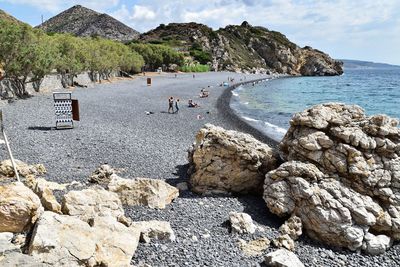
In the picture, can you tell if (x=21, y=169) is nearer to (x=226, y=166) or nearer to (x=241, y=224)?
(x=226, y=166)

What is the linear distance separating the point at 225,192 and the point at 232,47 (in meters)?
175

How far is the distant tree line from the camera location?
3753cm

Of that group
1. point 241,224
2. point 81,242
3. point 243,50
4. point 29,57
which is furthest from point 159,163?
point 243,50

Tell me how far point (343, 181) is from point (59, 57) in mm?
46751

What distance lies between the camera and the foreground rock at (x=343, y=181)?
11.1 meters

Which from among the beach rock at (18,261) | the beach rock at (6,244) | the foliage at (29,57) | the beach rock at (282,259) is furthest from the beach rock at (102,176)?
the foliage at (29,57)

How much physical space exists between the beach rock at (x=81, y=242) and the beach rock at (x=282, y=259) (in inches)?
135

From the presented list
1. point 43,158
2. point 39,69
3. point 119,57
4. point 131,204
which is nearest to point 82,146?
point 43,158

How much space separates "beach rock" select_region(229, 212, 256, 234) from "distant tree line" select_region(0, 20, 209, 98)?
33197mm

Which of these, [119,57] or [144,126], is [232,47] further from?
[144,126]

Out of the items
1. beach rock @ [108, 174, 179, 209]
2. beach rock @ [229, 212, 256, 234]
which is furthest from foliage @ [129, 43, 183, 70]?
beach rock @ [229, 212, 256, 234]

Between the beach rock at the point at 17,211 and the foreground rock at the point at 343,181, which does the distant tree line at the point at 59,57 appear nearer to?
the beach rock at the point at 17,211

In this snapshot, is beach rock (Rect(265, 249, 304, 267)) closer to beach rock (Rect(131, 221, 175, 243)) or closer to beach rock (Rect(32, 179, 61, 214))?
beach rock (Rect(131, 221, 175, 243))

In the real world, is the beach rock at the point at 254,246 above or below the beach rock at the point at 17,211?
below
